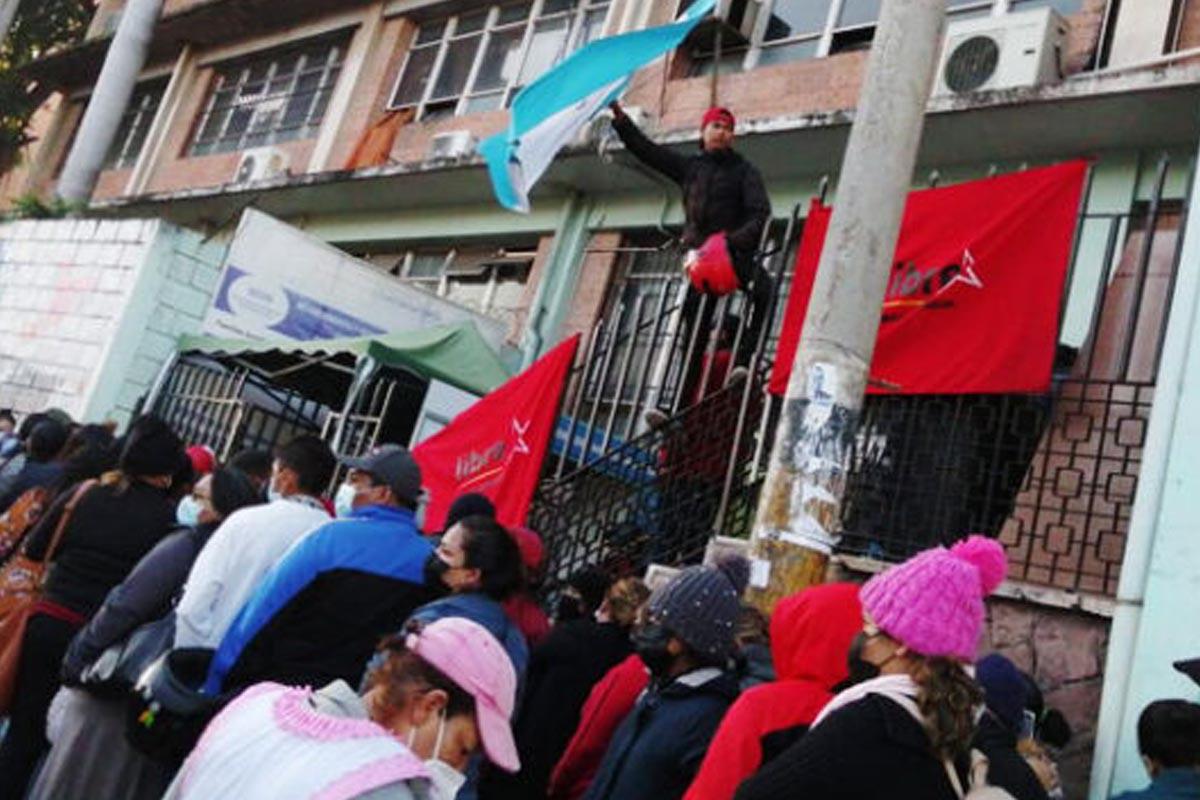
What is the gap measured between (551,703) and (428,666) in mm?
2042

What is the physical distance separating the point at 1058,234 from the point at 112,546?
441 centimetres

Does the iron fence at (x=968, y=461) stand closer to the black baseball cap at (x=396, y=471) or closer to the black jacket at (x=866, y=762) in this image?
the black baseball cap at (x=396, y=471)

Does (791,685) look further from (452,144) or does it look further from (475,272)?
(452,144)

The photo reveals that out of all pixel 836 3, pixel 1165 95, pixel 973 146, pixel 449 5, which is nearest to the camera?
pixel 1165 95

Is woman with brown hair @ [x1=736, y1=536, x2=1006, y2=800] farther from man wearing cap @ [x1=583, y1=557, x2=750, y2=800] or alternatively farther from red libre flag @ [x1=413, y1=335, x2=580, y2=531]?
red libre flag @ [x1=413, y1=335, x2=580, y2=531]

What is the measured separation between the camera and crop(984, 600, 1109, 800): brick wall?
4.29 metres

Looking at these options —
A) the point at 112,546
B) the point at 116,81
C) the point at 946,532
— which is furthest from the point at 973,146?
the point at 116,81

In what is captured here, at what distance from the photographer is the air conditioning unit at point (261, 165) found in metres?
14.4

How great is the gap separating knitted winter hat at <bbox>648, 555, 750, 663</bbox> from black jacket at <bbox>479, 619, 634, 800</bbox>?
Answer: 972mm

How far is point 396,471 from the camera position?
382 centimetres

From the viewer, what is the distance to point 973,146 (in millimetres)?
8391

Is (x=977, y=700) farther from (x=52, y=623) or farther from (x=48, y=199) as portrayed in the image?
(x=48, y=199)

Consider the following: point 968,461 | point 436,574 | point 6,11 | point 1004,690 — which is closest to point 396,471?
point 436,574

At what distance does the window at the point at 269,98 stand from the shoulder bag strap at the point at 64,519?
11.6 metres
